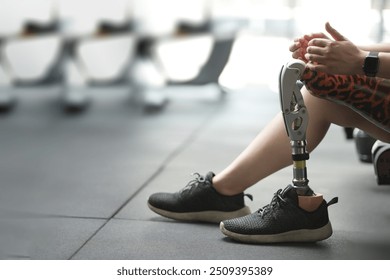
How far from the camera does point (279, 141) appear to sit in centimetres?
159

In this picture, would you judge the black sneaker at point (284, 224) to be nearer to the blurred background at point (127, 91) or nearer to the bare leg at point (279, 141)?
the bare leg at point (279, 141)

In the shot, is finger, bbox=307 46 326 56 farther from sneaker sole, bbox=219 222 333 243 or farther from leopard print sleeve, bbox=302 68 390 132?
sneaker sole, bbox=219 222 333 243

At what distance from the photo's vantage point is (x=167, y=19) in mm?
4840

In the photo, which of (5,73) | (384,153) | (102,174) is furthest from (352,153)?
(5,73)

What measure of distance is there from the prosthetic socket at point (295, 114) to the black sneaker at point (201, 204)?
0.25m

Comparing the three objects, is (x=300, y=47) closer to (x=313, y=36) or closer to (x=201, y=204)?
(x=313, y=36)

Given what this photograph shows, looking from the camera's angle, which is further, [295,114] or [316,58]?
[295,114]

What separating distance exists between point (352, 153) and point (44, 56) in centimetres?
222

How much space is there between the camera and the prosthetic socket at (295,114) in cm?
142

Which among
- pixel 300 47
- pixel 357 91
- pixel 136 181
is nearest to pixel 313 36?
pixel 300 47

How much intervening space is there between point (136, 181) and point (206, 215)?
0.64 m
